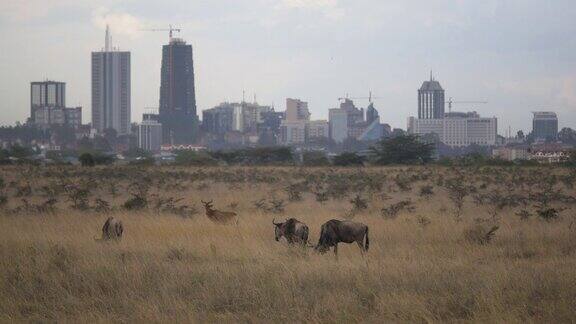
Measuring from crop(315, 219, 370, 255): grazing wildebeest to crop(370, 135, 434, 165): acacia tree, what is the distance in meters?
61.8

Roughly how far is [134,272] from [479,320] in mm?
4535

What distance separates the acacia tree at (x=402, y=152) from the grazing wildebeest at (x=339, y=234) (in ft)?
203

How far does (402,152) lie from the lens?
7850cm

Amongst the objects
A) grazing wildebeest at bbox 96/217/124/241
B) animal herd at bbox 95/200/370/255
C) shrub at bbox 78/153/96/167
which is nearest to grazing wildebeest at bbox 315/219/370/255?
animal herd at bbox 95/200/370/255

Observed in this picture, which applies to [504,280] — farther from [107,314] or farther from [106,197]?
[106,197]

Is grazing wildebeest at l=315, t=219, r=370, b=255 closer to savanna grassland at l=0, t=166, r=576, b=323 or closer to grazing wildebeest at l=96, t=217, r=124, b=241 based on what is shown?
savanna grassland at l=0, t=166, r=576, b=323

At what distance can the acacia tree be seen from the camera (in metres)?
76.2

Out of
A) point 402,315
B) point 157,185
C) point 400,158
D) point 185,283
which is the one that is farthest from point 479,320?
point 400,158

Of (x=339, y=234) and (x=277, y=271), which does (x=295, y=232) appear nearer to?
(x=339, y=234)

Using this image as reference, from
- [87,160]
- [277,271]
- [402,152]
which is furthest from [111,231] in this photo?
[402,152]

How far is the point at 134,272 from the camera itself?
10.6 m

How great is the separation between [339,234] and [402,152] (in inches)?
2628

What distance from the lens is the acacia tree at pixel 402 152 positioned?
76250mm

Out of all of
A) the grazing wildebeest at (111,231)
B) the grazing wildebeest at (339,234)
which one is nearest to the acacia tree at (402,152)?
the grazing wildebeest at (111,231)
